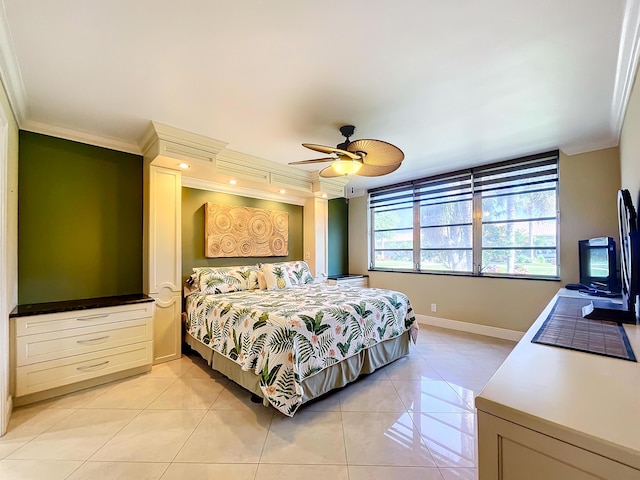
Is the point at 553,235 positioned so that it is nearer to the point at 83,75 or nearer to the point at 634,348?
the point at 634,348

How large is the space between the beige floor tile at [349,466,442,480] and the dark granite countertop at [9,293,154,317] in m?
2.52

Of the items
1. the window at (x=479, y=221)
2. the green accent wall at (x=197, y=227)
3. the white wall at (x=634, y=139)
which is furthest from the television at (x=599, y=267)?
the green accent wall at (x=197, y=227)

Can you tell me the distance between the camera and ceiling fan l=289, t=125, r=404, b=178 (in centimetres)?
241

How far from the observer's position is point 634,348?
49.4 inches

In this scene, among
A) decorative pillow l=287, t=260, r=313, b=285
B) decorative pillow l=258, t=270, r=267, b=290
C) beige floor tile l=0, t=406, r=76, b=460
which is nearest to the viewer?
→ beige floor tile l=0, t=406, r=76, b=460

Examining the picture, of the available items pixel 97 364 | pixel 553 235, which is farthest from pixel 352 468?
pixel 553 235

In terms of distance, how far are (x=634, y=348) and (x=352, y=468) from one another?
5.11 feet

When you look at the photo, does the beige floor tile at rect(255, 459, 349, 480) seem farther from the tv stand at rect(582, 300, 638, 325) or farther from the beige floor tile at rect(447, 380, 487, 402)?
the tv stand at rect(582, 300, 638, 325)

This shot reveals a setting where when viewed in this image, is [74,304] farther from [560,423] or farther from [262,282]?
[560,423]

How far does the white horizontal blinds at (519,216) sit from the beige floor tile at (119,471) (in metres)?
4.38

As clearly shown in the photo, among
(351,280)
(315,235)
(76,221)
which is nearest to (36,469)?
(76,221)

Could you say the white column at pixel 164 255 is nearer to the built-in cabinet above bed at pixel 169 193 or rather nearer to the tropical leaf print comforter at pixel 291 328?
the built-in cabinet above bed at pixel 169 193

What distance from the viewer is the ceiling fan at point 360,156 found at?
7.90 feet

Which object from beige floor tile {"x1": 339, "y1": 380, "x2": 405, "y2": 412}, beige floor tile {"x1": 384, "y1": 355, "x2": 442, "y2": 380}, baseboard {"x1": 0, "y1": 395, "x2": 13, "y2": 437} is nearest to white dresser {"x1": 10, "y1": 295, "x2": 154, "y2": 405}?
baseboard {"x1": 0, "y1": 395, "x2": 13, "y2": 437}
